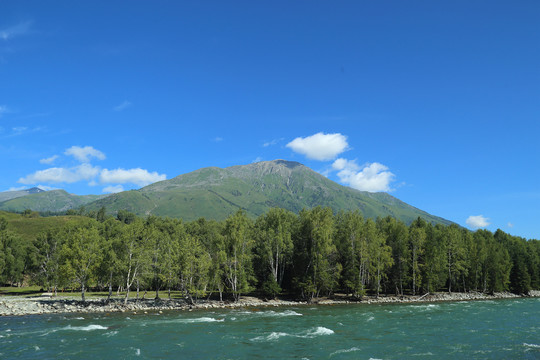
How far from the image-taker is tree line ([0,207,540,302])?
223ft

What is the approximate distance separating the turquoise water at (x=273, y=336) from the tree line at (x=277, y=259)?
1409 cm

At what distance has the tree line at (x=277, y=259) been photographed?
6806 centimetres

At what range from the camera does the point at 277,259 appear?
80688 mm

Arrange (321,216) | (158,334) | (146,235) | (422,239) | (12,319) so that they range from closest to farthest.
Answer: (158,334) < (12,319) < (146,235) < (321,216) < (422,239)

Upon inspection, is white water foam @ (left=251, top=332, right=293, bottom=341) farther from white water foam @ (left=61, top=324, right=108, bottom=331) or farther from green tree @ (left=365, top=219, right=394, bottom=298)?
green tree @ (left=365, top=219, right=394, bottom=298)

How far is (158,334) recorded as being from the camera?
1570 inches

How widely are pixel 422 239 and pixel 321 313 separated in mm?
42681

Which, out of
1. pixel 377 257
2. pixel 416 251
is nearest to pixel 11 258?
pixel 377 257

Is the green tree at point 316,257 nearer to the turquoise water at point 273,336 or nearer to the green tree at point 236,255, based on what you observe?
the green tree at point 236,255

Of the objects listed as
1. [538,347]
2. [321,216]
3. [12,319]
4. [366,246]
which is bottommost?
[12,319]

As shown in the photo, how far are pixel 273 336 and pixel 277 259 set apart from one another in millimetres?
41752

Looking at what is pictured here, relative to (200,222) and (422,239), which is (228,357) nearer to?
(422,239)

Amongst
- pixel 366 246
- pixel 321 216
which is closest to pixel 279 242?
pixel 321 216

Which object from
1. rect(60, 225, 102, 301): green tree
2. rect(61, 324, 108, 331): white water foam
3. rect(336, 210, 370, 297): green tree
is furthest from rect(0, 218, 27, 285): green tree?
rect(336, 210, 370, 297): green tree
